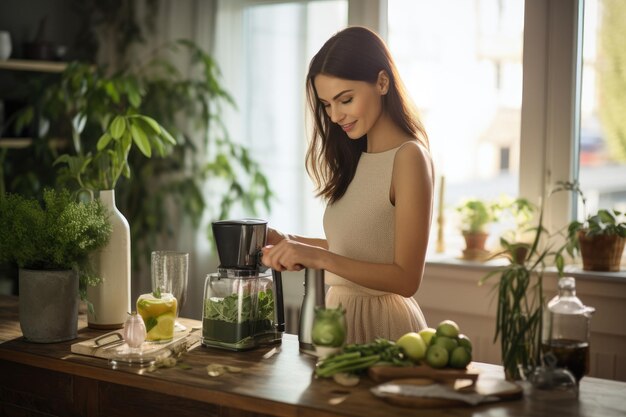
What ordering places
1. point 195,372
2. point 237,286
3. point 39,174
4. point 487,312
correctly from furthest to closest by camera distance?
point 39,174 → point 487,312 → point 237,286 → point 195,372

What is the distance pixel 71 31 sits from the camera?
4844mm

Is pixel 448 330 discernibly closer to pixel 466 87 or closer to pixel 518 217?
pixel 518 217

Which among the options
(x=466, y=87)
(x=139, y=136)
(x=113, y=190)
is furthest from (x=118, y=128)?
(x=466, y=87)

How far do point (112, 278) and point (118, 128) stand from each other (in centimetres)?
52

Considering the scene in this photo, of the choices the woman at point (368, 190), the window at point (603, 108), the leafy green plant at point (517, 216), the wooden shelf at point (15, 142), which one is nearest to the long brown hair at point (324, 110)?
the woman at point (368, 190)

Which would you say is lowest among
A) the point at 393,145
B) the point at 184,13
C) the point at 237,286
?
the point at 237,286

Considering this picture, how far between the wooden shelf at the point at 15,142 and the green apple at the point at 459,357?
302 cm

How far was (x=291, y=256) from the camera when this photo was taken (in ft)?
6.93

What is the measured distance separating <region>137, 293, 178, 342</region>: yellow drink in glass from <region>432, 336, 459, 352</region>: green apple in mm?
752

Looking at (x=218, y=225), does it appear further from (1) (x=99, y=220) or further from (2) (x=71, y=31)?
(2) (x=71, y=31)

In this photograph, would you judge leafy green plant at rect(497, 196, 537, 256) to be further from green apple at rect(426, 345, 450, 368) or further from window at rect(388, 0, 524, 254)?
green apple at rect(426, 345, 450, 368)

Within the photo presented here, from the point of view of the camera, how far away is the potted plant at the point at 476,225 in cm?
367

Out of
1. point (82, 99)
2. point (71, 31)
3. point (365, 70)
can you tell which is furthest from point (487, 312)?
point (71, 31)

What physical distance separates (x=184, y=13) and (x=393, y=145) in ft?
7.90
